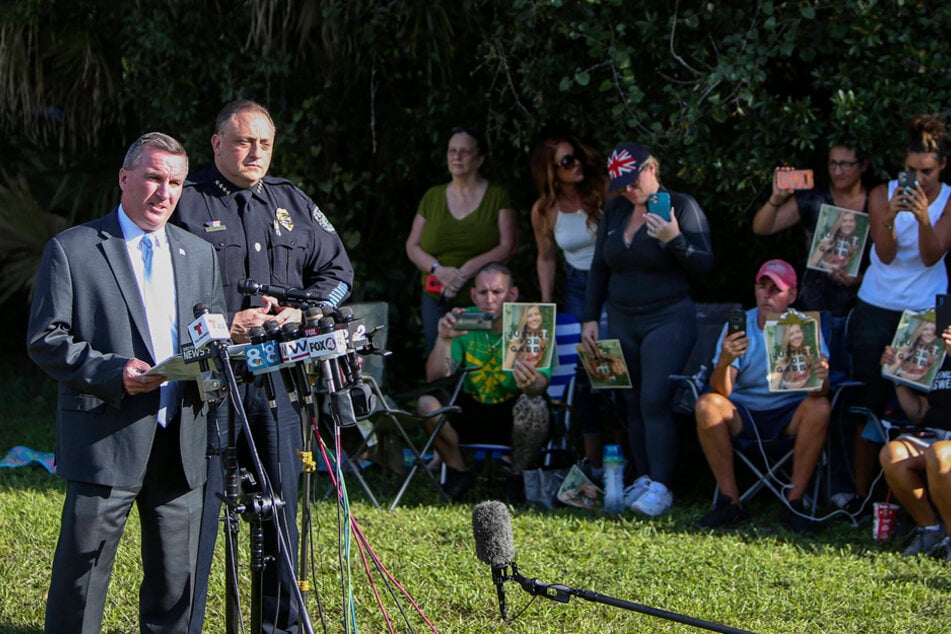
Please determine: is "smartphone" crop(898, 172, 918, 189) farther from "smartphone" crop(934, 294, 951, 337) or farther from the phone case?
the phone case

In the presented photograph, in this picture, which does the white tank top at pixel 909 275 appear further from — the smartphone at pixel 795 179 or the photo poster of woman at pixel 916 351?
the smartphone at pixel 795 179

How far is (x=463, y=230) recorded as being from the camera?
7168 millimetres

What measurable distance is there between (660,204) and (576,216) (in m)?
0.99

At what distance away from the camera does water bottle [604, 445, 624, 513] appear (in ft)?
20.6

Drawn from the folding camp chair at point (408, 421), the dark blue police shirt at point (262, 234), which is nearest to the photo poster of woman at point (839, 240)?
the folding camp chair at point (408, 421)

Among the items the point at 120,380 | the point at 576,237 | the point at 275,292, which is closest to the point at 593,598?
the point at 275,292

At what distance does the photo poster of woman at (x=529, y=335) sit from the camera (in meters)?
6.53

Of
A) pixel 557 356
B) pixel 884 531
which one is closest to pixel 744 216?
pixel 557 356

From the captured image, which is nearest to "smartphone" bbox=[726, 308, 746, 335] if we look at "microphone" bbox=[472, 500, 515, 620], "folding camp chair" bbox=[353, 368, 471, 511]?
"folding camp chair" bbox=[353, 368, 471, 511]

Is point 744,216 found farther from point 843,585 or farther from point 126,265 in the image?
point 126,265

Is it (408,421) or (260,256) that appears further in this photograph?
(408,421)

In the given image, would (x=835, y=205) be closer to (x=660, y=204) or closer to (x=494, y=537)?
(x=660, y=204)

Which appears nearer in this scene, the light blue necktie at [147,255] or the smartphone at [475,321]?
the light blue necktie at [147,255]

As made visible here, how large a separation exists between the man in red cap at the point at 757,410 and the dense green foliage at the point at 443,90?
2.92 ft
